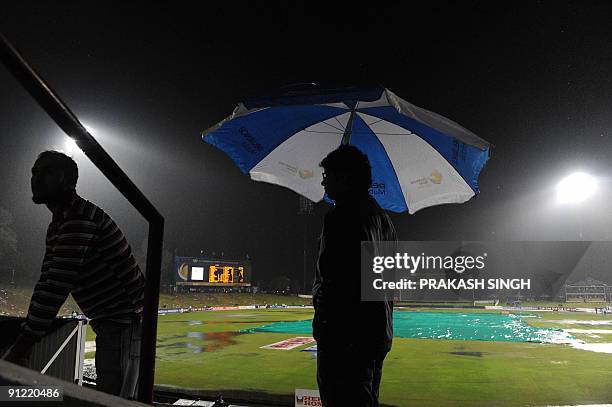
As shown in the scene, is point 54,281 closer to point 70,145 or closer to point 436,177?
point 436,177

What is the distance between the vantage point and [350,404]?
1.96 metres

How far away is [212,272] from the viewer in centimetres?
5238

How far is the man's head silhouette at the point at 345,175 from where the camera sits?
89.1 inches

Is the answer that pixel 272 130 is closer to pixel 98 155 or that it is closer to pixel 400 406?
pixel 98 155

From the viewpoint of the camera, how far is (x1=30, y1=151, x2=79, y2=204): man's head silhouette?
83.3 inches

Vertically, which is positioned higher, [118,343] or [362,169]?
[362,169]

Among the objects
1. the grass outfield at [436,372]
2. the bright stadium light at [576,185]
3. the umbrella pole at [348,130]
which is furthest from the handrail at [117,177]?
the bright stadium light at [576,185]

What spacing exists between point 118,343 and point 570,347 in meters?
15.5

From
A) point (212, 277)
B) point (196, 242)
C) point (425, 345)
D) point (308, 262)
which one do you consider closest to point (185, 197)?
point (196, 242)

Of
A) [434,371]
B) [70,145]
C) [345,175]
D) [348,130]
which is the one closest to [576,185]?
[434,371]

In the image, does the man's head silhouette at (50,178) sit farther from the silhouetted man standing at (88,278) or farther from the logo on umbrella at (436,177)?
the logo on umbrella at (436,177)

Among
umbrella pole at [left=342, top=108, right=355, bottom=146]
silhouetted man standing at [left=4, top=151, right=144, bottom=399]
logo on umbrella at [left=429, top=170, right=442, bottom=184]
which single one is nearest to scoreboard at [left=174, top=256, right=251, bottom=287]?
umbrella pole at [left=342, top=108, right=355, bottom=146]

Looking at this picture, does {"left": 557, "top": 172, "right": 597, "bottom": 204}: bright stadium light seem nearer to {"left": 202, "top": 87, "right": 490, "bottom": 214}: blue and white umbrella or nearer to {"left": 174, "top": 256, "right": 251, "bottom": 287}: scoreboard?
{"left": 202, "top": 87, "right": 490, "bottom": 214}: blue and white umbrella

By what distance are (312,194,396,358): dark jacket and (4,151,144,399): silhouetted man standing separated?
1.04 meters
